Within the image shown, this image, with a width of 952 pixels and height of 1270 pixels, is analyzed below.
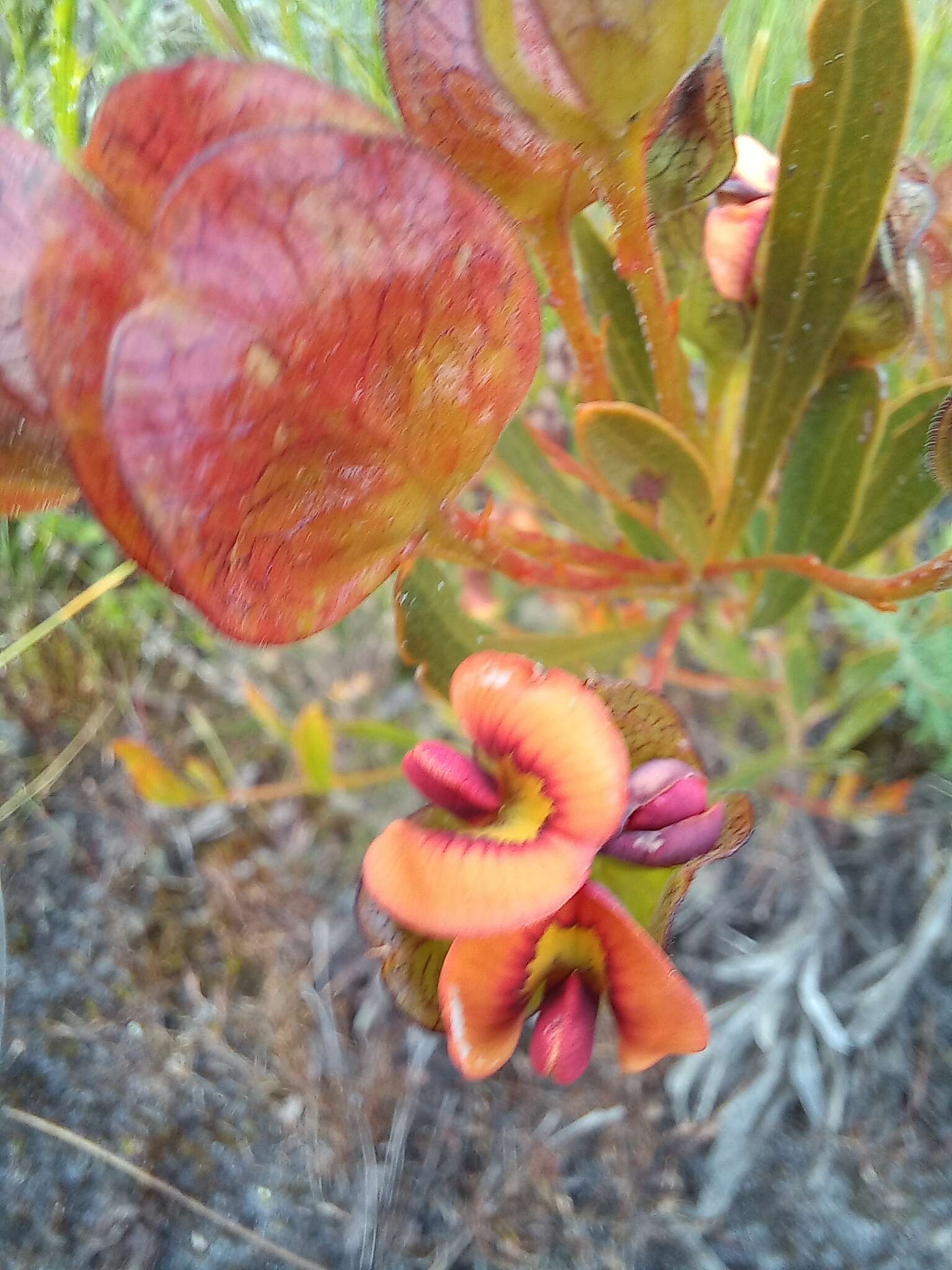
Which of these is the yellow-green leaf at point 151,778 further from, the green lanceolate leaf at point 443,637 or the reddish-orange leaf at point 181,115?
the reddish-orange leaf at point 181,115

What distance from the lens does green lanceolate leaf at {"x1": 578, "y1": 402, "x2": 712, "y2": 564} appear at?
0.53 metres

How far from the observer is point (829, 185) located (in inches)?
19.1

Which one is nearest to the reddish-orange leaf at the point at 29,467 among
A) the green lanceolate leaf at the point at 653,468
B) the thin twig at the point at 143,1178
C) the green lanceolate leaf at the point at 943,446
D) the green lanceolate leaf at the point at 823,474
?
the green lanceolate leaf at the point at 653,468

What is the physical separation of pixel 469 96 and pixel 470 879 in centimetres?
33

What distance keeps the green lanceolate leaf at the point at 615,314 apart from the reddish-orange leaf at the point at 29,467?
420 millimetres

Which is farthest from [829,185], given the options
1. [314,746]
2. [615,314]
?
[314,746]

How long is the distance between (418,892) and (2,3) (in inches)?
23.0

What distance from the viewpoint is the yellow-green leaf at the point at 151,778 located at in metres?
0.83

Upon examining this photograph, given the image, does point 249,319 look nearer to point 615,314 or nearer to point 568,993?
point 568,993

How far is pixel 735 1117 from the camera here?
101 centimetres

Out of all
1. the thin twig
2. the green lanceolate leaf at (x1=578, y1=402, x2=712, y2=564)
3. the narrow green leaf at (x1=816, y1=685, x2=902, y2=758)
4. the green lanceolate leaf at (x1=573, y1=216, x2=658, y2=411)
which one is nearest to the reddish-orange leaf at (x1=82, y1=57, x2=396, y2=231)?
the green lanceolate leaf at (x1=578, y1=402, x2=712, y2=564)

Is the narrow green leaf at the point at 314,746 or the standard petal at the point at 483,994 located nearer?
the standard petal at the point at 483,994

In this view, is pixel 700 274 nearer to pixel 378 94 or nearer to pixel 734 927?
pixel 378 94

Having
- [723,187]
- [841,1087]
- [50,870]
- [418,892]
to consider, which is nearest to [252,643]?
[418,892]
